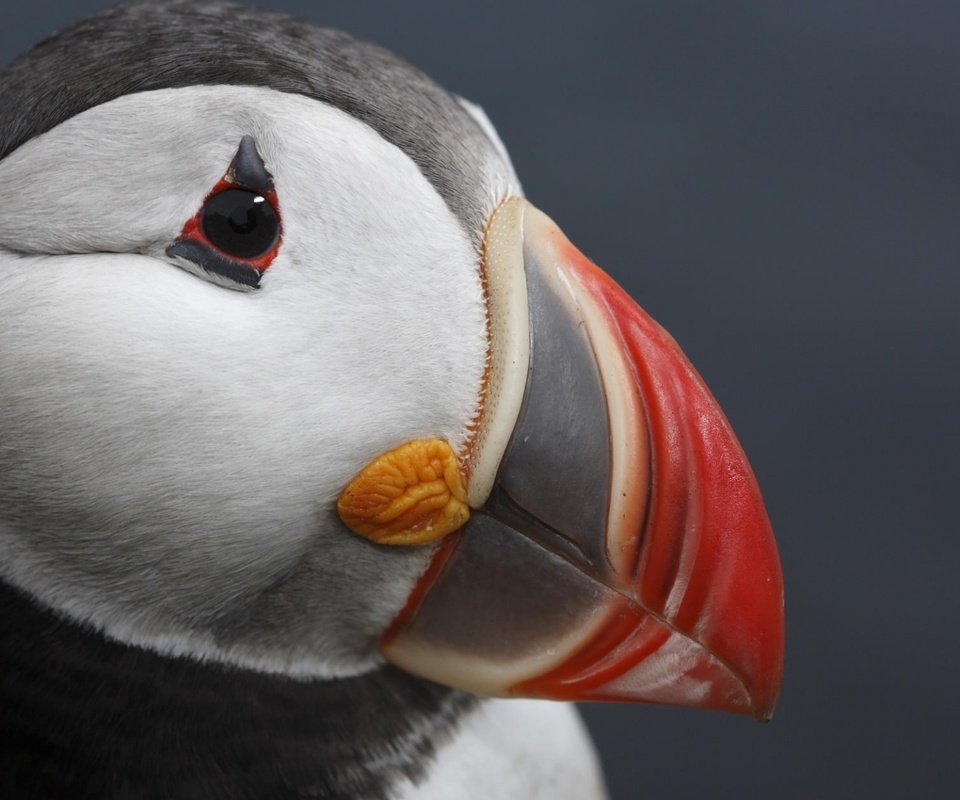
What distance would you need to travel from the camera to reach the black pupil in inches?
30.7

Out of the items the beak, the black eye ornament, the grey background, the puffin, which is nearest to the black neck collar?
the puffin

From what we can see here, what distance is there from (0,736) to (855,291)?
56.5 inches

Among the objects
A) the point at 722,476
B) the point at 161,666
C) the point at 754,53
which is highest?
the point at 754,53

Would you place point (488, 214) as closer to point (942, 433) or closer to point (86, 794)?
point (86, 794)

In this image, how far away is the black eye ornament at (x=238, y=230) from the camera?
0.78 m

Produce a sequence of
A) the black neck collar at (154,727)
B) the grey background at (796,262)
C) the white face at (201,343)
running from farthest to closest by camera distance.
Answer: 1. the grey background at (796,262)
2. the black neck collar at (154,727)
3. the white face at (201,343)

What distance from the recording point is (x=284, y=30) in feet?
2.91

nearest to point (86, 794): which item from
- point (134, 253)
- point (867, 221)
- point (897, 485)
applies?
point (134, 253)

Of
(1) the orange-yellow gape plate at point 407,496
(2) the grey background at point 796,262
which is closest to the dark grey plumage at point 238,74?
(1) the orange-yellow gape plate at point 407,496

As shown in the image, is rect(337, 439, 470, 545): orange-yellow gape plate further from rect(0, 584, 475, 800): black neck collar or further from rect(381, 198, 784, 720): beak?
rect(0, 584, 475, 800): black neck collar

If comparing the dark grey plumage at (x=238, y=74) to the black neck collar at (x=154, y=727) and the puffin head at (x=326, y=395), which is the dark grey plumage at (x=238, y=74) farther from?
the black neck collar at (x=154, y=727)

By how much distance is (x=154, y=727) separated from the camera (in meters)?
0.90

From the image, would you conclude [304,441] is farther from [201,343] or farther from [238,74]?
[238,74]

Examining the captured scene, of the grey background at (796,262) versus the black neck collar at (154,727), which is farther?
the grey background at (796,262)
